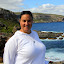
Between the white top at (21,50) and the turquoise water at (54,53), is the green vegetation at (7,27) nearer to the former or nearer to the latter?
the turquoise water at (54,53)

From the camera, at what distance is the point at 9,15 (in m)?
82.1

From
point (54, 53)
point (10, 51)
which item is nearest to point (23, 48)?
point (10, 51)

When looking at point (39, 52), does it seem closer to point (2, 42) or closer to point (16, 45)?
point (16, 45)

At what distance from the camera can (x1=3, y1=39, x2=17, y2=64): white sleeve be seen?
78.7 inches

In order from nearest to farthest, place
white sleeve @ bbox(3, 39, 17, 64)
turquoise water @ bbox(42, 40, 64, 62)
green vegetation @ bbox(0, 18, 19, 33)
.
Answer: white sleeve @ bbox(3, 39, 17, 64) → turquoise water @ bbox(42, 40, 64, 62) → green vegetation @ bbox(0, 18, 19, 33)

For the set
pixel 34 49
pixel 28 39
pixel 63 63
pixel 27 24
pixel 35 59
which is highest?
pixel 27 24

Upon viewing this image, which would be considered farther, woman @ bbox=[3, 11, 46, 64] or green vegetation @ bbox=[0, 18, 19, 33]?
green vegetation @ bbox=[0, 18, 19, 33]

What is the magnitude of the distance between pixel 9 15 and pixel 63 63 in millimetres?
73850

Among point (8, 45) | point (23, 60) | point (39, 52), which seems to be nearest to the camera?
point (8, 45)

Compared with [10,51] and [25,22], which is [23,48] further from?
[25,22]

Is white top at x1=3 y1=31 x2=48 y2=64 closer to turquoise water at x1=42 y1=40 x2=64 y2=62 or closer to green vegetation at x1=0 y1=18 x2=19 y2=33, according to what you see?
turquoise water at x1=42 y1=40 x2=64 y2=62

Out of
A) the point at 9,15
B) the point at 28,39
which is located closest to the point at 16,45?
the point at 28,39

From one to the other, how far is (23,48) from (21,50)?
5cm

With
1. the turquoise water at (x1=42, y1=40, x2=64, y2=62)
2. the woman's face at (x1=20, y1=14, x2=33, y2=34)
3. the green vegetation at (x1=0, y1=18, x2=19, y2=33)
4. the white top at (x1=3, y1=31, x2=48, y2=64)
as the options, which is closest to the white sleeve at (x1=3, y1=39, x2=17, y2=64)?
the white top at (x1=3, y1=31, x2=48, y2=64)
